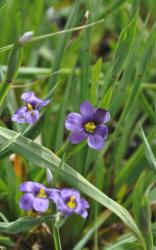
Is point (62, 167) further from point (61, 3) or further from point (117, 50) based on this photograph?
point (61, 3)

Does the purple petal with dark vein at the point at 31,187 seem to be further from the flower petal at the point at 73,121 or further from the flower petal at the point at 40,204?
the flower petal at the point at 73,121

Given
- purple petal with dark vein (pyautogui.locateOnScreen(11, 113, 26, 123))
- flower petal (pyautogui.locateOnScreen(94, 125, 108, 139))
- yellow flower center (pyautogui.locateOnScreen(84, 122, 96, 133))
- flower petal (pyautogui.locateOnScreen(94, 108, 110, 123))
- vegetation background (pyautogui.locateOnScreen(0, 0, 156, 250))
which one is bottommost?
vegetation background (pyautogui.locateOnScreen(0, 0, 156, 250))

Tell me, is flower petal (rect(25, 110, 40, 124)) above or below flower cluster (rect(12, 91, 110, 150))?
above

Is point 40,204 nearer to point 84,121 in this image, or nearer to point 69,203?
point 69,203

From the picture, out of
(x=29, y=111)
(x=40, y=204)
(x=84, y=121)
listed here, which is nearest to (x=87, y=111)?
(x=84, y=121)

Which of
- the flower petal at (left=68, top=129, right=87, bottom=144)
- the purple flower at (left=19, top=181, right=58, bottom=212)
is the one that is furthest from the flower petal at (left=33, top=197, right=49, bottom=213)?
the flower petal at (left=68, top=129, right=87, bottom=144)

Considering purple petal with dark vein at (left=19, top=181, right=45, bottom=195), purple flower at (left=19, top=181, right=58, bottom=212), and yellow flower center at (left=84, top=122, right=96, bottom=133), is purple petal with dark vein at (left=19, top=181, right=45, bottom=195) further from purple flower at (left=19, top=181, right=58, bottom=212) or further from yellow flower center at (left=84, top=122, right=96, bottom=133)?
yellow flower center at (left=84, top=122, right=96, bottom=133)

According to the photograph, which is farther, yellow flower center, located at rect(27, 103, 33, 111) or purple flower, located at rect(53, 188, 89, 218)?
yellow flower center, located at rect(27, 103, 33, 111)

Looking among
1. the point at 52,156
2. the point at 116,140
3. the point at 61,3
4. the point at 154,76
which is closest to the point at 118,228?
the point at 116,140
